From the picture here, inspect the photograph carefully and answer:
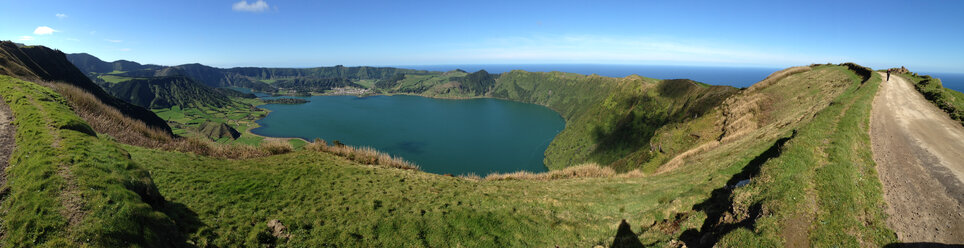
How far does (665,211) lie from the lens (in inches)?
632

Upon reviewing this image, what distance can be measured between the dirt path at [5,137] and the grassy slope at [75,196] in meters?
0.36

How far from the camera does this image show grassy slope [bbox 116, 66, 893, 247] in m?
11.7

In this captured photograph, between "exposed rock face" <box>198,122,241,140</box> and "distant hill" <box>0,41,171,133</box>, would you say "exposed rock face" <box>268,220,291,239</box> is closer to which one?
"distant hill" <box>0,41,171,133</box>

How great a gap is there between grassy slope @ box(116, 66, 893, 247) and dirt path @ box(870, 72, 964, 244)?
2.10 ft

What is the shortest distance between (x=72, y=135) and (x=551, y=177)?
35471mm

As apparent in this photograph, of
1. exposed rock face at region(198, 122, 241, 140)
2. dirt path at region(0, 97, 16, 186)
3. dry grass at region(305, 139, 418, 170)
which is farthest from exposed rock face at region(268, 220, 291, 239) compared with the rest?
exposed rock face at region(198, 122, 241, 140)

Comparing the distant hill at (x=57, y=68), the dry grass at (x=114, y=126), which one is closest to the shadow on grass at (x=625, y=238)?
the dry grass at (x=114, y=126)

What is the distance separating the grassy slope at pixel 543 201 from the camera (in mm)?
11656

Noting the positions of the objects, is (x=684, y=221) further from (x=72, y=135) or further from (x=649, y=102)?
(x=649, y=102)

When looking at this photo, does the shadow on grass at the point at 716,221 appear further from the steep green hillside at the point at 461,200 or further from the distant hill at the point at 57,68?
the distant hill at the point at 57,68

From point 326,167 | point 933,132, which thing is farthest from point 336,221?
point 933,132

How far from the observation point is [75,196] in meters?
12.3

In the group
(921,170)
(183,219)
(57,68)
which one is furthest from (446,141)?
(921,170)

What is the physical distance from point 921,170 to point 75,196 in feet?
120
